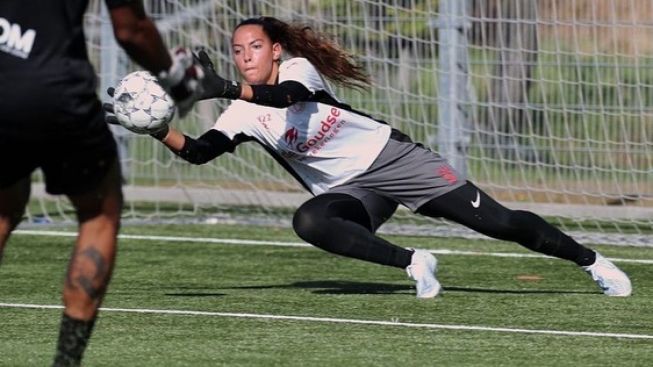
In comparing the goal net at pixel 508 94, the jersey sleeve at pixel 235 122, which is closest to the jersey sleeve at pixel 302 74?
the jersey sleeve at pixel 235 122

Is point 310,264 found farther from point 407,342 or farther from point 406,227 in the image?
point 407,342

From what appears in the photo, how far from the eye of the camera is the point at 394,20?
1180 cm

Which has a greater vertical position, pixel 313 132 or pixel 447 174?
pixel 313 132

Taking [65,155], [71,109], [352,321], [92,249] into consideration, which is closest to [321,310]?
[352,321]

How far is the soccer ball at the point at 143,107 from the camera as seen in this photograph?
6.96 meters

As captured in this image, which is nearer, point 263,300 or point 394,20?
point 263,300

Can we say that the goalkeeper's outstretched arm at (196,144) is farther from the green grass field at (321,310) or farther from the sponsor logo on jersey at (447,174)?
the sponsor logo on jersey at (447,174)

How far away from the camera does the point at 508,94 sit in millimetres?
11641

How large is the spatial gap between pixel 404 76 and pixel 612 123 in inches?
65.1

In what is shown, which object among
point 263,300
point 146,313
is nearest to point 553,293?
point 263,300

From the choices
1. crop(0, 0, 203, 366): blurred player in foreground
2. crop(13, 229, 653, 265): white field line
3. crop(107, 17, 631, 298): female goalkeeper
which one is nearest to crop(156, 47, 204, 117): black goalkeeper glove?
crop(0, 0, 203, 366): blurred player in foreground

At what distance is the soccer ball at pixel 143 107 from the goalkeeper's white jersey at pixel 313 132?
0.73 metres

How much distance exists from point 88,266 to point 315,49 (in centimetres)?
289

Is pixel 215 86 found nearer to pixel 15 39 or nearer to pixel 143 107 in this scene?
pixel 143 107
